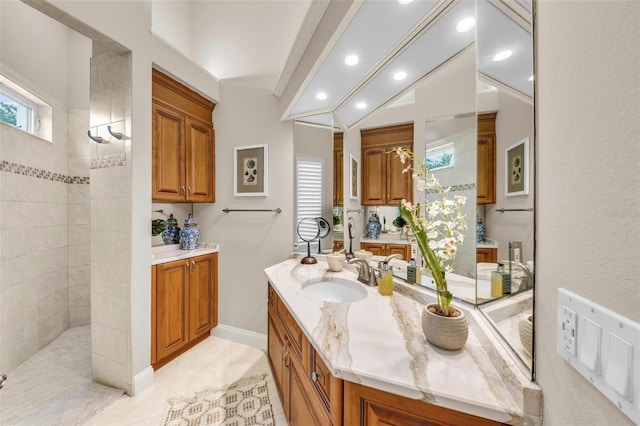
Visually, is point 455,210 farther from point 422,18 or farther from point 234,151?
point 234,151

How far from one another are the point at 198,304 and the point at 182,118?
1.77 metres

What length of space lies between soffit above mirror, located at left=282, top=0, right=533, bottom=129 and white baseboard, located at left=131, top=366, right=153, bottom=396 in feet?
7.82

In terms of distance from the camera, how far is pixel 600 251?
377mm

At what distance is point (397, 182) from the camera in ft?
4.45

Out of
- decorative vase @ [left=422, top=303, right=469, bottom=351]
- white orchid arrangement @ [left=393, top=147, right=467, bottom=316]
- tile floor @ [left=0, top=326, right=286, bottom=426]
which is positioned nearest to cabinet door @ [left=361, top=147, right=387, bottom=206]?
white orchid arrangement @ [left=393, top=147, right=467, bottom=316]

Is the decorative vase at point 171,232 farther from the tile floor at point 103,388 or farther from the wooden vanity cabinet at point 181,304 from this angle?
the tile floor at point 103,388

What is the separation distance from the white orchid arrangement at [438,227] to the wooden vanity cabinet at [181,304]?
197cm

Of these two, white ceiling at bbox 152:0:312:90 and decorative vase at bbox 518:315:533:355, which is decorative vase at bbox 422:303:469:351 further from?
white ceiling at bbox 152:0:312:90

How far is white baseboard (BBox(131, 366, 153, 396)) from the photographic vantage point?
163 cm

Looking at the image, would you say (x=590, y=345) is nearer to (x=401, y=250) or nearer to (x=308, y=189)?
(x=401, y=250)

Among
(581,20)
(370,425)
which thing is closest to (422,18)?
(581,20)

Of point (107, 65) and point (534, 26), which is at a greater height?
point (107, 65)

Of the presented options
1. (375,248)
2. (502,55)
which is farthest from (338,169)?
(502,55)

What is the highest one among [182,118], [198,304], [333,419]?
[182,118]
